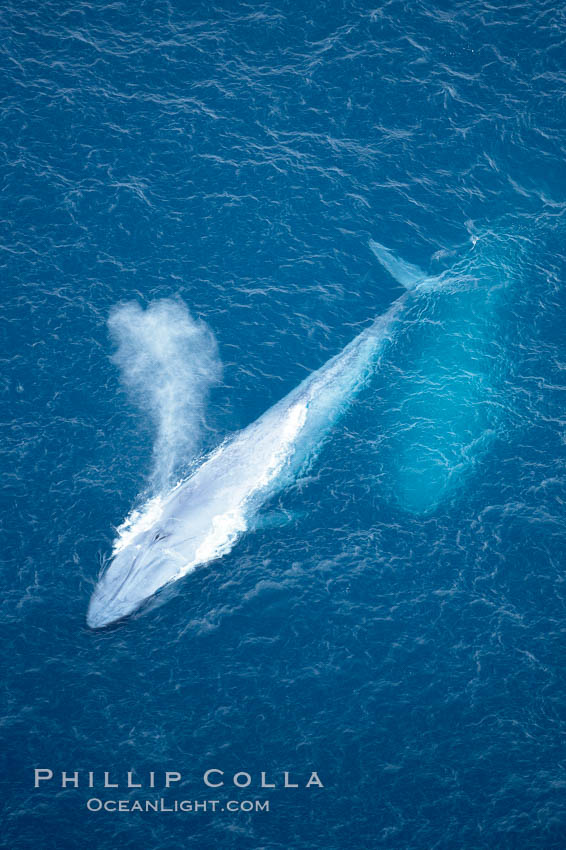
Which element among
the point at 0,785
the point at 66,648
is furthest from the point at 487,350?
the point at 0,785

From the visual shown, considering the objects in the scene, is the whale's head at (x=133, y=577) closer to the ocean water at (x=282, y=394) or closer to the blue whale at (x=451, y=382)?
the ocean water at (x=282, y=394)

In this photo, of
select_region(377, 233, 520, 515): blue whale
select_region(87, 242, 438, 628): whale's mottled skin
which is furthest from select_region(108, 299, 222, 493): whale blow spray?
select_region(377, 233, 520, 515): blue whale

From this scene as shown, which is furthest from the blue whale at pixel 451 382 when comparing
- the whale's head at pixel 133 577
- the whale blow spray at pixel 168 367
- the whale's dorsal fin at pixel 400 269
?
the whale's head at pixel 133 577

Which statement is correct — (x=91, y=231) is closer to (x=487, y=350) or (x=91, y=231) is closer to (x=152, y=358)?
(x=152, y=358)

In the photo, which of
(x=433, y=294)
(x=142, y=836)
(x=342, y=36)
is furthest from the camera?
(x=342, y=36)

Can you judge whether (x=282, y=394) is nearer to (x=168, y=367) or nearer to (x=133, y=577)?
(x=168, y=367)

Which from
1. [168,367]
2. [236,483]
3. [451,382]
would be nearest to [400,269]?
[451,382]
